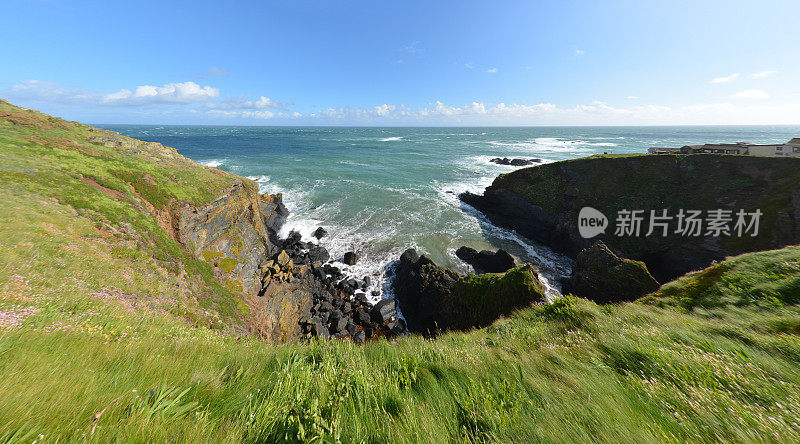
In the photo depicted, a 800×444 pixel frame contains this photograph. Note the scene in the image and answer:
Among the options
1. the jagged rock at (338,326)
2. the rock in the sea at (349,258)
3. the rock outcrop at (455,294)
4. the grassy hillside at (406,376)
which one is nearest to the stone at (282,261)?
the rock in the sea at (349,258)

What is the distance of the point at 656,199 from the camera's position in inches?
944

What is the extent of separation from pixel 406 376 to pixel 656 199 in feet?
108

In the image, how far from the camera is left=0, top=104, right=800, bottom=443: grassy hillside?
7.01 feet

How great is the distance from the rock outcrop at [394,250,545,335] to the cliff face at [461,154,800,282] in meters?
16.5

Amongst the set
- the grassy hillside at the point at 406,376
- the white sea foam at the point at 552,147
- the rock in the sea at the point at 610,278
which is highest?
the white sea foam at the point at 552,147

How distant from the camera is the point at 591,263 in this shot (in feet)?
46.8

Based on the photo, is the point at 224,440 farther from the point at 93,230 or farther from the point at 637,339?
the point at 93,230

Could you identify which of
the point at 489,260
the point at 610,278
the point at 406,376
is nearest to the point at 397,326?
Answer: the point at 489,260

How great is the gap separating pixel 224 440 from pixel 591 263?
17.7 metres

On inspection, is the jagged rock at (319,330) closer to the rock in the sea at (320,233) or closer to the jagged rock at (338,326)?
the jagged rock at (338,326)

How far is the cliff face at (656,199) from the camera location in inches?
741

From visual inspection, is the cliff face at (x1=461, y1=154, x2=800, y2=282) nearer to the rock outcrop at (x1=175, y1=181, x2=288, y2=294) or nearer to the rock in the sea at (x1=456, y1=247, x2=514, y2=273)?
the rock in the sea at (x1=456, y1=247, x2=514, y2=273)

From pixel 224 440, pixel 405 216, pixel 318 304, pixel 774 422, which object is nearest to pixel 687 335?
pixel 774 422

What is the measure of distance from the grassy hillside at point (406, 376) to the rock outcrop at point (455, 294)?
9.75 feet
